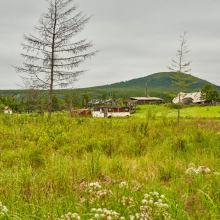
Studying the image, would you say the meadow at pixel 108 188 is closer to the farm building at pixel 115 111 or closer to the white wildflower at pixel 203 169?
the white wildflower at pixel 203 169

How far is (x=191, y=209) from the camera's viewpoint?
1.53 m

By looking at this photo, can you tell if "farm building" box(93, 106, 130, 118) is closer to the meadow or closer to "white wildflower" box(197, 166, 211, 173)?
the meadow

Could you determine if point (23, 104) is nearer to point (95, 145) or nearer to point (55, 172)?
point (95, 145)

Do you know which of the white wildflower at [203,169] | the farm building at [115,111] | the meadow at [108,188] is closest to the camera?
the meadow at [108,188]

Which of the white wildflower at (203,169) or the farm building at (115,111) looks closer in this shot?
the white wildflower at (203,169)

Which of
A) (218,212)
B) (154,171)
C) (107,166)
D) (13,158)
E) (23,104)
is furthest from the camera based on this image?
(23,104)

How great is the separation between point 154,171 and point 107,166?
0.90 metres

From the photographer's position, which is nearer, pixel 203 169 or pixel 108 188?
pixel 203 169

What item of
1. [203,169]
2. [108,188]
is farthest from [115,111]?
[203,169]

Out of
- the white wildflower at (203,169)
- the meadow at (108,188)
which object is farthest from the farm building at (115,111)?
the white wildflower at (203,169)

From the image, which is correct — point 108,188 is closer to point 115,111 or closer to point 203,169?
point 203,169

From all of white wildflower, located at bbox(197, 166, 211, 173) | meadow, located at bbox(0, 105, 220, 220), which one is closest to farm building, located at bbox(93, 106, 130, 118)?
meadow, located at bbox(0, 105, 220, 220)

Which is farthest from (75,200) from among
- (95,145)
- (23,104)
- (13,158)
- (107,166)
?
(23,104)

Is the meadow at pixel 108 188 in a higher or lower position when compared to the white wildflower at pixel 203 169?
lower
